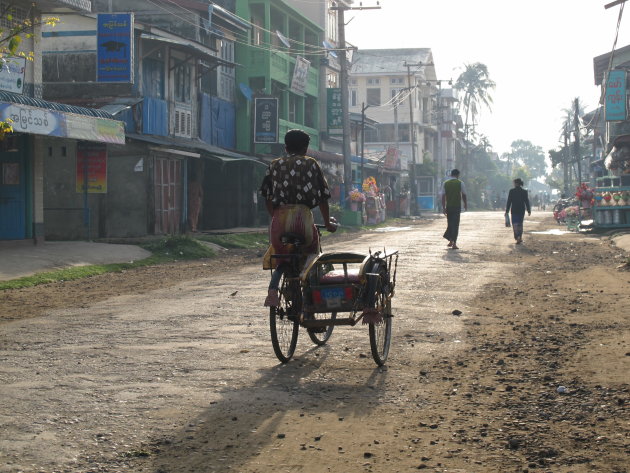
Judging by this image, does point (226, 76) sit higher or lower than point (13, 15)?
higher

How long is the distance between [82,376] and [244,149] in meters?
31.3

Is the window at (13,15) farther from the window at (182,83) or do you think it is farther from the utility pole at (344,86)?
the utility pole at (344,86)

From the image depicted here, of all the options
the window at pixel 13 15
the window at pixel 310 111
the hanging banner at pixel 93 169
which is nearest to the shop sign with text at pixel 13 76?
the window at pixel 13 15

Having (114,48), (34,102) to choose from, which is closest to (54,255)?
(34,102)

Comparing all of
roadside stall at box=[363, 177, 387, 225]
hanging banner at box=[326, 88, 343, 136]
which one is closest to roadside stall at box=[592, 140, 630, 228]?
roadside stall at box=[363, 177, 387, 225]

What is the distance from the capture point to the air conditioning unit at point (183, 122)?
3025 centimetres

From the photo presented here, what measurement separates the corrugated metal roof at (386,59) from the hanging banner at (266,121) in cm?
4483

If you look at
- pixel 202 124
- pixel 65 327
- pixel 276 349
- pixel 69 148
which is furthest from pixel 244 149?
pixel 276 349

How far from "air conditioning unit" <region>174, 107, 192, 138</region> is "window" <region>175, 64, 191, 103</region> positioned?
0.39 metres

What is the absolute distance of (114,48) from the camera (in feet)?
80.5

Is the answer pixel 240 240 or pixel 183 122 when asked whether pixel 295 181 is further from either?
pixel 183 122

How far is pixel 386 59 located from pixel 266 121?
46908 millimetres

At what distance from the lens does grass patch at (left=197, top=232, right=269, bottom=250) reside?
24516mm

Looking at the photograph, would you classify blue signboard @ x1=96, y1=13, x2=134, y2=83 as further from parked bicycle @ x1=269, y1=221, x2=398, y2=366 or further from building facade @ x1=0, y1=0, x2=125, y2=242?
parked bicycle @ x1=269, y1=221, x2=398, y2=366
